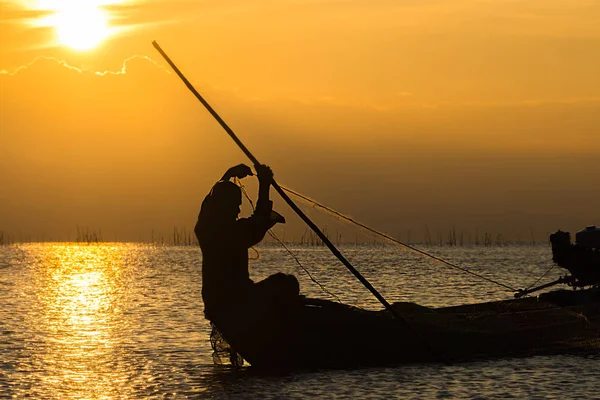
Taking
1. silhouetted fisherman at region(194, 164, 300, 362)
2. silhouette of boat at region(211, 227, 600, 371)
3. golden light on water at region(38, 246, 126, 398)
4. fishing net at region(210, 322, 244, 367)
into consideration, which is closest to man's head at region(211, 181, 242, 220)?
silhouetted fisherman at region(194, 164, 300, 362)

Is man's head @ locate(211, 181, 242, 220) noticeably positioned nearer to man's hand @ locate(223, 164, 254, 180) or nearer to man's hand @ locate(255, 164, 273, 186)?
man's hand @ locate(223, 164, 254, 180)

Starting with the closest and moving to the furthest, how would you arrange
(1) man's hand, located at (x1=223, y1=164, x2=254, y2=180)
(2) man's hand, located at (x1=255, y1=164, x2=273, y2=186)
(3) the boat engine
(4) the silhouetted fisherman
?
(2) man's hand, located at (x1=255, y1=164, x2=273, y2=186) < (4) the silhouetted fisherman < (1) man's hand, located at (x1=223, y1=164, x2=254, y2=180) < (3) the boat engine

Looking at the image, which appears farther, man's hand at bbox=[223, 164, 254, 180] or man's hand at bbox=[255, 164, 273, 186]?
man's hand at bbox=[223, 164, 254, 180]

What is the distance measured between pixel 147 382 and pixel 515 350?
254 inches

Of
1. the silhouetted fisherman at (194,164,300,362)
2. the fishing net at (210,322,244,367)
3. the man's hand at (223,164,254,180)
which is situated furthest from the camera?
the fishing net at (210,322,244,367)

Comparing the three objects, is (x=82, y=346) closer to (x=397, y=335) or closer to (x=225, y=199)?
(x=225, y=199)

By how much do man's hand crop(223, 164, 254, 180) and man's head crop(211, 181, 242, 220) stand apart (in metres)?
0.14

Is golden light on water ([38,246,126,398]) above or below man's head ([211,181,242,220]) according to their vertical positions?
below

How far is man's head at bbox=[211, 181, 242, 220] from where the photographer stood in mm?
16484

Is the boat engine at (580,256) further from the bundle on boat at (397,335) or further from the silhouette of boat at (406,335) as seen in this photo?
the bundle on boat at (397,335)

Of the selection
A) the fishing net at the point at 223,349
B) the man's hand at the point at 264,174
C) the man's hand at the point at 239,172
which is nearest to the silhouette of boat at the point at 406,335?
the fishing net at the point at 223,349

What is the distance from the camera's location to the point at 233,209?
16.6m

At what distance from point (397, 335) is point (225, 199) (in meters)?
3.62

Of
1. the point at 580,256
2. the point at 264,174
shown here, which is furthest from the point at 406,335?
the point at 580,256
